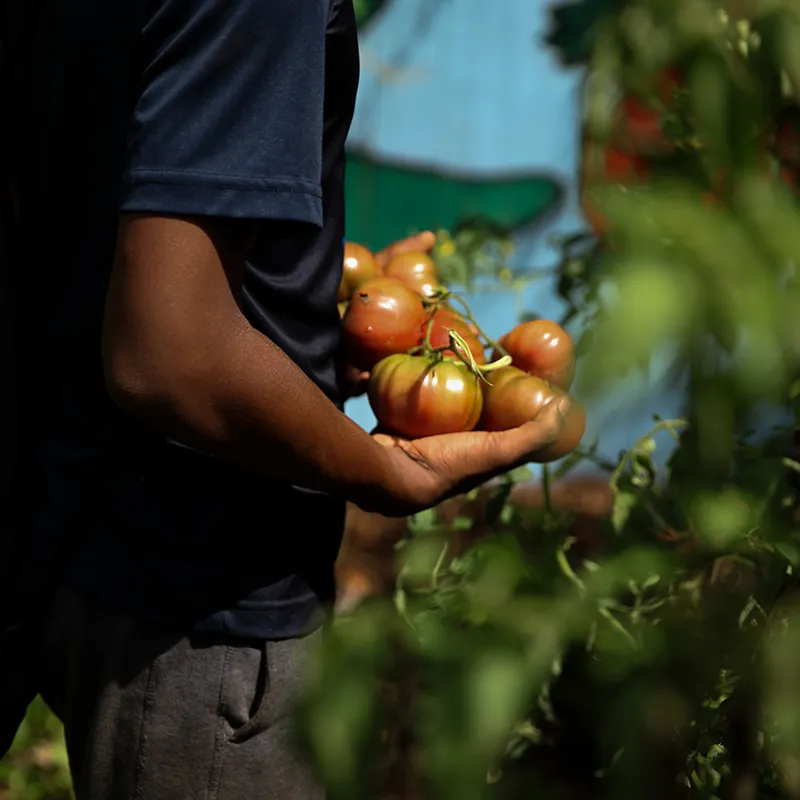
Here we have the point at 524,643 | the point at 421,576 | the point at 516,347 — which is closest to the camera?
the point at 524,643

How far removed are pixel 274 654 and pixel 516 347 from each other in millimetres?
575

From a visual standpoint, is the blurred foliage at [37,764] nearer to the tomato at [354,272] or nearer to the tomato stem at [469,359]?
the tomato at [354,272]

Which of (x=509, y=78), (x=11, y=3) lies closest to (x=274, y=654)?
(x=11, y=3)

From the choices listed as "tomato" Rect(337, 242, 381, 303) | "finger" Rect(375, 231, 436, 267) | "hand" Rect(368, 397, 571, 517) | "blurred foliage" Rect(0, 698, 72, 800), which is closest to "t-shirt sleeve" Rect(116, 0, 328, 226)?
"hand" Rect(368, 397, 571, 517)

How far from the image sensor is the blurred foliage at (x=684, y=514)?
0.52 meters

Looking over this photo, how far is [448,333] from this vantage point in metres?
1.53

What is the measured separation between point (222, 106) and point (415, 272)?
750mm

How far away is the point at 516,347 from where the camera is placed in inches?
61.6

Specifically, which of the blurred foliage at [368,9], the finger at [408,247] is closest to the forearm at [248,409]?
the finger at [408,247]

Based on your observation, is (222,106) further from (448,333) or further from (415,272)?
(415,272)

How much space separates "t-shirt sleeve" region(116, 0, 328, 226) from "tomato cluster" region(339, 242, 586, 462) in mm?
421

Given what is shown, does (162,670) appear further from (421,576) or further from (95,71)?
(421,576)

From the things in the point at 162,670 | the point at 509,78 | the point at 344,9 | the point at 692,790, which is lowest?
the point at 509,78

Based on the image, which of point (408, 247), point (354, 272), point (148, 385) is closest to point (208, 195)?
point (148, 385)
